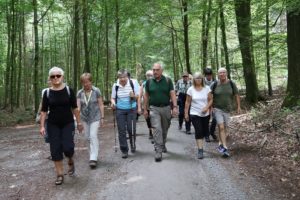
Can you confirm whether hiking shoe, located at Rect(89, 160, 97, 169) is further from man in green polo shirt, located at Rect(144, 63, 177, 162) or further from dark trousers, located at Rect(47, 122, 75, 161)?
man in green polo shirt, located at Rect(144, 63, 177, 162)

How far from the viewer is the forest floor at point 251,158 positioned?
704 cm

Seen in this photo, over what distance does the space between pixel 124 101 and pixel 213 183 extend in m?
3.10

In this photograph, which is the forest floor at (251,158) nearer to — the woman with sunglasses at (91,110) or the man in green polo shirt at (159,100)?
the woman with sunglasses at (91,110)

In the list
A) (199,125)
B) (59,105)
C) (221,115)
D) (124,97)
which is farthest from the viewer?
(221,115)

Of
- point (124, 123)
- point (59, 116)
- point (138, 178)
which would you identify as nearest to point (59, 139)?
point (59, 116)

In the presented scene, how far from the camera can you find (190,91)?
29.0 ft

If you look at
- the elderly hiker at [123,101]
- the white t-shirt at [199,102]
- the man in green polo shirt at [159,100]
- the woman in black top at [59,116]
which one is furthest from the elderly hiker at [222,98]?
the woman in black top at [59,116]

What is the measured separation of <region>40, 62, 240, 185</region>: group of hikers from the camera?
711 cm

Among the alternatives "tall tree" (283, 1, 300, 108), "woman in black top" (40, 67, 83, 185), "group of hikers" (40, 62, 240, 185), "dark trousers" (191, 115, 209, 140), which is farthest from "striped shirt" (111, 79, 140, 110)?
"tall tree" (283, 1, 300, 108)

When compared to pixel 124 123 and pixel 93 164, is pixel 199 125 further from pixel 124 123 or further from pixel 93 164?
pixel 93 164

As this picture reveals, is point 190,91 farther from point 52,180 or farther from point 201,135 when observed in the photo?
point 52,180

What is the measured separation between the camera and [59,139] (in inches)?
282

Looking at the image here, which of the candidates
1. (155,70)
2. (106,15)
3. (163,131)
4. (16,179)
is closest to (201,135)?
(163,131)

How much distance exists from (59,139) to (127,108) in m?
2.26
